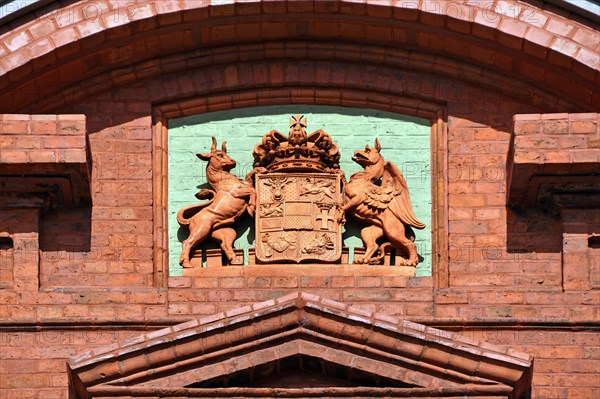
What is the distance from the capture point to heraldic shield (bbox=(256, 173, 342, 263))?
3547 centimetres

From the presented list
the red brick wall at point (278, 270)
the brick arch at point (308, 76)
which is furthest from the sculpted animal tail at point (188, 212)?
the brick arch at point (308, 76)

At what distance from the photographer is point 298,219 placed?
3553 cm

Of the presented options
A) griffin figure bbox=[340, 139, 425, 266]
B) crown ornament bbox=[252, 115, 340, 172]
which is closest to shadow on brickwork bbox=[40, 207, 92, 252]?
crown ornament bbox=[252, 115, 340, 172]

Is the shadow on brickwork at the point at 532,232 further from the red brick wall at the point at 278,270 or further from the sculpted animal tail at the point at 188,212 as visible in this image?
the sculpted animal tail at the point at 188,212

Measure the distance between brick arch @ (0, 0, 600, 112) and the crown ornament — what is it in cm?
112

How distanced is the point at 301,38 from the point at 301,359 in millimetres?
4373

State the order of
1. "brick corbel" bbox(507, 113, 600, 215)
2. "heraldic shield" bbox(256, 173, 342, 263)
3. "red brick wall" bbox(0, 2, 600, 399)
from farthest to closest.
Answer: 1. "heraldic shield" bbox(256, 173, 342, 263)
2. "brick corbel" bbox(507, 113, 600, 215)
3. "red brick wall" bbox(0, 2, 600, 399)

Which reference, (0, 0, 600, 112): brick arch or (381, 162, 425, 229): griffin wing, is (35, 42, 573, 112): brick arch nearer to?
(0, 0, 600, 112): brick arch

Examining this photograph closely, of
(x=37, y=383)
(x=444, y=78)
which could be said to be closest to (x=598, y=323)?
(x=444, y=78)

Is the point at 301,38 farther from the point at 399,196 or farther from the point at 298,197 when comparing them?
the point at 399,196

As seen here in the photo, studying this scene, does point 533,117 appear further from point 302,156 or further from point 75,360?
point 75,360

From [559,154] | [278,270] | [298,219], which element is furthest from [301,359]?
[559,154]

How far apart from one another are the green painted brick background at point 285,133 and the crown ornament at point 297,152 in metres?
0.20

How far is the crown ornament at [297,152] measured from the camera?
35.9 meters
